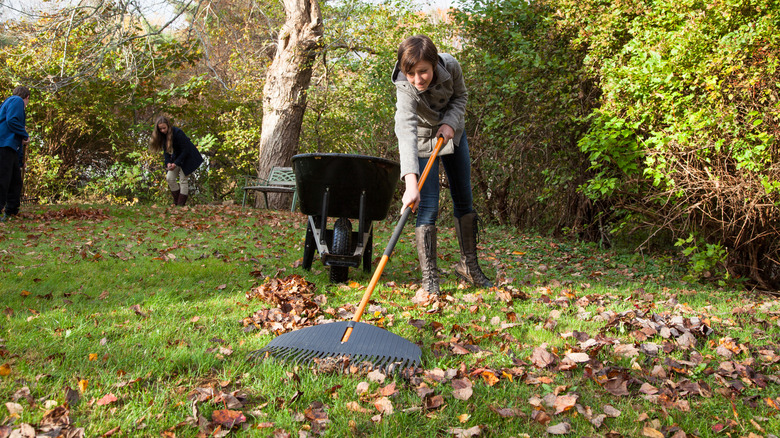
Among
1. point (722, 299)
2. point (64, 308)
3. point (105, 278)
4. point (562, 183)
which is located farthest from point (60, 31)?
point (722, 299)

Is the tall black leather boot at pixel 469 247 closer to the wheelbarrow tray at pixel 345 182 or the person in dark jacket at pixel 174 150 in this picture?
the wheelbarrow tray at pixel 345 182

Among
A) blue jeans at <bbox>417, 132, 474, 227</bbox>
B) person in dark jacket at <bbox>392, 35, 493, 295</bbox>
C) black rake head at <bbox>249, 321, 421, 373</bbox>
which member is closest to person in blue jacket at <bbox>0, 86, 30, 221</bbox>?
person in dark jacket at <bbox>392, 35, 493, 295</bbox>

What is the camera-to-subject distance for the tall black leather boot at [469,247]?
12.8 feet

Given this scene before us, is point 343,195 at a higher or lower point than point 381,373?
higher

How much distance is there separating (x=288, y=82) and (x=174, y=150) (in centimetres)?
268

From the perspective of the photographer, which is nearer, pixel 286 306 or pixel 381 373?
pixel 381 373

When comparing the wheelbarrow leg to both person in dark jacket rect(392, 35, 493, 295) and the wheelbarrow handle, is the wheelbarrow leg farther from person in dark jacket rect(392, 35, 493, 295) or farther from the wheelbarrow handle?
the wheelbarrow handle

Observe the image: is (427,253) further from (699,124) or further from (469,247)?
(699,124)

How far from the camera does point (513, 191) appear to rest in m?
8.13

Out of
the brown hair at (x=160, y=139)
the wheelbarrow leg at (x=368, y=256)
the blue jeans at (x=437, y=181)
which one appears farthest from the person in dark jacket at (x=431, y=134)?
the brown hair at (x=160, y=139)

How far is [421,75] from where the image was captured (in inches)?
125

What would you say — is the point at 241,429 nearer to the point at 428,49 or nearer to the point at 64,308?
the point at 64,308

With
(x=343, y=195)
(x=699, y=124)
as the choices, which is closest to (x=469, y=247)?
(x=343, y=195)

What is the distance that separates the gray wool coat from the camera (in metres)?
3.26
